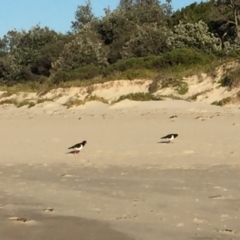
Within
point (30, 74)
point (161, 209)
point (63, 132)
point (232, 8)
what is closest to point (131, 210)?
point (161, 209)

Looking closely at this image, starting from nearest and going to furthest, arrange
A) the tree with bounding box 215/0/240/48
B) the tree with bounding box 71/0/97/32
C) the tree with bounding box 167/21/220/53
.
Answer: the tree with bounding box 167/21/220/53
the tree with bounding box 215/0/240/48
the tree with bounding box 71/0/97/32

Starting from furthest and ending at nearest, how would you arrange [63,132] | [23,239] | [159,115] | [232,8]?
[232,8] < [159,115] < [63,132] < [23,239]

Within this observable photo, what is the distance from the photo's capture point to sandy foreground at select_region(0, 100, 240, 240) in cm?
552

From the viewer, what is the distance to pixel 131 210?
6.17 meters

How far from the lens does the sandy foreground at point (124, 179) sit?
18.1 ft

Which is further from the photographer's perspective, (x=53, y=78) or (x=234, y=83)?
(x=53, y=78)

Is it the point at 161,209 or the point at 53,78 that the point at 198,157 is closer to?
the point at 161,209

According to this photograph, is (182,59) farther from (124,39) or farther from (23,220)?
(23,220)

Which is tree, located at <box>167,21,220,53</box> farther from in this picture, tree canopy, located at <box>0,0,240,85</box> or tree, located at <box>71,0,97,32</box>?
tree, located at <box>71,0,97,32</box>

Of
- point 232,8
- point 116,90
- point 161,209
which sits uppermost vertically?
point 232,8

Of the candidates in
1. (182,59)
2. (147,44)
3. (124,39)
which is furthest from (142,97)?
(124,39)

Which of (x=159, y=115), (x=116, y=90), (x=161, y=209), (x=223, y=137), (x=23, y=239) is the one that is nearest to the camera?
(x=23, y=239)

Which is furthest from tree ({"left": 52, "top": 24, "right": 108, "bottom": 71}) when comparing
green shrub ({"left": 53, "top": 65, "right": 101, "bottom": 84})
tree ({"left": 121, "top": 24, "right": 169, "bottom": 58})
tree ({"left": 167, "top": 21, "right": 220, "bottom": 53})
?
green shrub ({"left": 53, "top": 65, "right": 101, "bottom": 84})

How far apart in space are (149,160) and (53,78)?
1962 centimetres
